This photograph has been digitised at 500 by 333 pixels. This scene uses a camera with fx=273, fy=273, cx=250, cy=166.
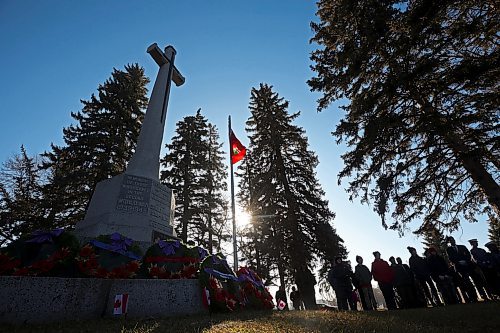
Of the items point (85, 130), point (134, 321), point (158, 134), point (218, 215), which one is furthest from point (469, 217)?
point (85, 130)

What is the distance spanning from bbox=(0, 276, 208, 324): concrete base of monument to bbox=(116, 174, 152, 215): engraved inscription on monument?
3730 mm

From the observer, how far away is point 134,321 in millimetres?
3709

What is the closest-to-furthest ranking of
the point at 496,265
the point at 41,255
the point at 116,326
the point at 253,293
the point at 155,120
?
the point at 116,326, the point at 41,255, the point at 253,293, the point at 496,265, the point at 155,120

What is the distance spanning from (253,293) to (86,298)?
353 cm

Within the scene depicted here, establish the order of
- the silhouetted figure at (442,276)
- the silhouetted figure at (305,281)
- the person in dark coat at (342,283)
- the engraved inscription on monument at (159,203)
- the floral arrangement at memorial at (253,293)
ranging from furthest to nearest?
the silhouetted figure at (305,281), the person in dark coat at (342,283), the engraved inscription on monument at (159,203), the silhouetted figure at (442,276), the floral arrangement at memorial at (253,293)

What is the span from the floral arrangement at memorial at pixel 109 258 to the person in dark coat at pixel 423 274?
7.58 m

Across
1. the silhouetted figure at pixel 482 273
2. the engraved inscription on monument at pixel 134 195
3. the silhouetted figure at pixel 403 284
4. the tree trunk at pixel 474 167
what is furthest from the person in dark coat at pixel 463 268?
the engraved inscription on monument at pixel 134 195

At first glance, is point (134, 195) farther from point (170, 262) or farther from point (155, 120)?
point (155, 120)

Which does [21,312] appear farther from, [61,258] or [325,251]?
[325,251]

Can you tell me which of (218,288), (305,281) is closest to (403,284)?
(218,288)

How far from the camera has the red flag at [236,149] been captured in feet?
37.7

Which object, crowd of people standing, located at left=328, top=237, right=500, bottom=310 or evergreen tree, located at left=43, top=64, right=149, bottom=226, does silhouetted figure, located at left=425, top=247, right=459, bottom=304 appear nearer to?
crowd of people standing, located at left=328, top=237, right=500, bottom=310

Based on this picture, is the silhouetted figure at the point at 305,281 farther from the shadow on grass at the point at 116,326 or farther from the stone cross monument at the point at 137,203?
the shadow on grass at the point at 116,326

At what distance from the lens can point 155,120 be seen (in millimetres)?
10672
